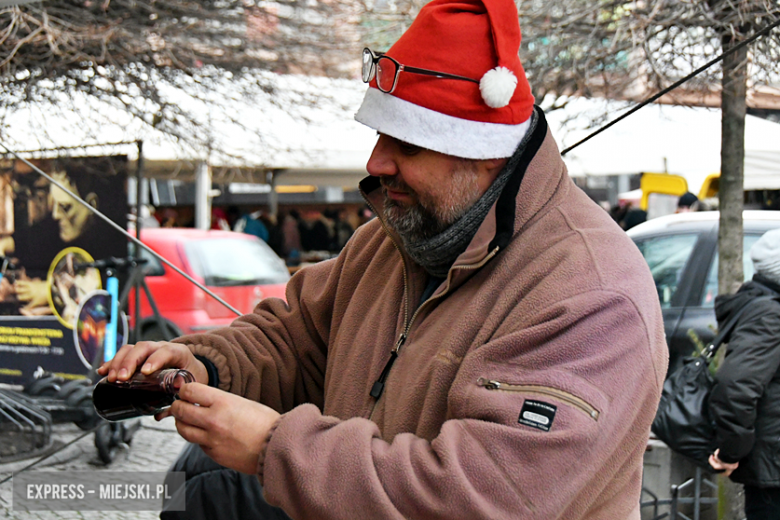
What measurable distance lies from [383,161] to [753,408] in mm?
1946

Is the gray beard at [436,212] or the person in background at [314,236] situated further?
the person in background at [314,236]

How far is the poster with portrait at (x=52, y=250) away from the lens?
5027 mm

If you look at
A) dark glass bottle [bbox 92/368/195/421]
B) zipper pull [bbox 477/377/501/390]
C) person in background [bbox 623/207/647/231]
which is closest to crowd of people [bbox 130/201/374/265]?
person in background [bbox 623/207/647/231]

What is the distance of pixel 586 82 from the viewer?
4531 mm

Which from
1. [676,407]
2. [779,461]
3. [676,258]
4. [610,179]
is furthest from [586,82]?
[610,179]

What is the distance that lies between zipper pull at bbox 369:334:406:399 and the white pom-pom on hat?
48cm

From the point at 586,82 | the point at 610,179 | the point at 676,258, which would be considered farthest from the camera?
the point at 610,179

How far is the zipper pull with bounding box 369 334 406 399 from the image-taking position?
152cm

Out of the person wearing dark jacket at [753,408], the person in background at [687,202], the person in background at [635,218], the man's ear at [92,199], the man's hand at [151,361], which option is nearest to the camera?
the man's hand at [151,361]

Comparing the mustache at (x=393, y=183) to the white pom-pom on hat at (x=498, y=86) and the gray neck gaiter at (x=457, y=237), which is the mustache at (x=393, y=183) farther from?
the white pom-pom on hat at (x=498, y=86)

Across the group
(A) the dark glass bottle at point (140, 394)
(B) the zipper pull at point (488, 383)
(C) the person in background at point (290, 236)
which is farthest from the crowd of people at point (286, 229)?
(B) the zipper pull at point (488, 383)

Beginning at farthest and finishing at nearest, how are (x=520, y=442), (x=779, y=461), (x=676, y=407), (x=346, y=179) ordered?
(x=346, y=179) < (x=676, y=407) < (x=779, y=461) < (x=520, y=442)

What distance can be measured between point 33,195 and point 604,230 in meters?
4.60

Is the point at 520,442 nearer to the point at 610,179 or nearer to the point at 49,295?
the point at 49,295
